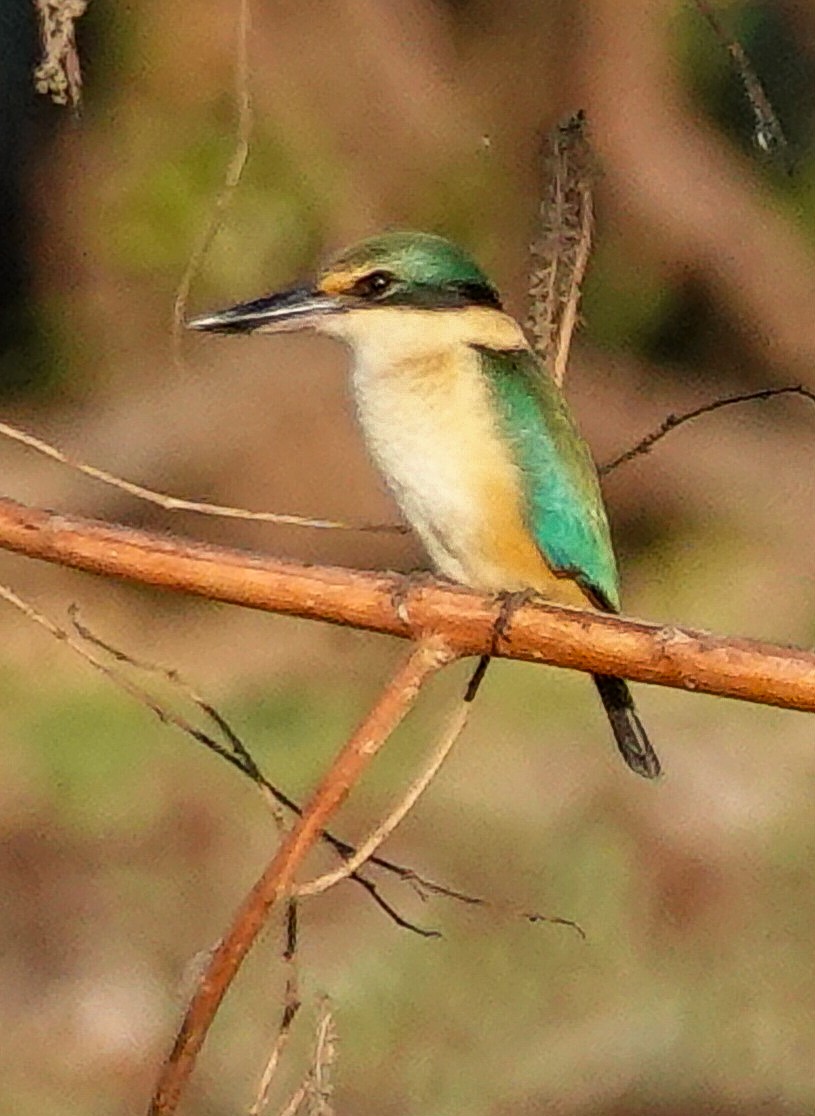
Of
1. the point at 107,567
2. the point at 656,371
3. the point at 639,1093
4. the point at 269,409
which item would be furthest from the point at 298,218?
the point at 107,567

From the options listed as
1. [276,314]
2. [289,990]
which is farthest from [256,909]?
[276,314]

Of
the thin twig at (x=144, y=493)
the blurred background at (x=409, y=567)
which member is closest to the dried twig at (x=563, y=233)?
the thin twig at (x=144, y=493)

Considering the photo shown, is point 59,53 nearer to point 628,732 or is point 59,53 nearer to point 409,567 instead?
point 628,732

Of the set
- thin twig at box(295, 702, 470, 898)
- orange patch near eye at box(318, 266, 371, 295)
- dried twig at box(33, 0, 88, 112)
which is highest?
dried twig at box(33, 0, 88, 112)

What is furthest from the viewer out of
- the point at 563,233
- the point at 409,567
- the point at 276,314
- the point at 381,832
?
the point at 409,567

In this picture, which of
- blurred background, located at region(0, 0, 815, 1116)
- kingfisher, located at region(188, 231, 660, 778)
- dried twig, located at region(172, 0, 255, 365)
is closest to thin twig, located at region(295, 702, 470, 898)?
dried twig, located at region(172, 0, 255, 365)

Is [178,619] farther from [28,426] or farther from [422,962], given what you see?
[422,962]

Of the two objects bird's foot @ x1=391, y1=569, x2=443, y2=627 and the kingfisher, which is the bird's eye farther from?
bird's foot @ x1=391, y1=569, x2=443, y2=627
